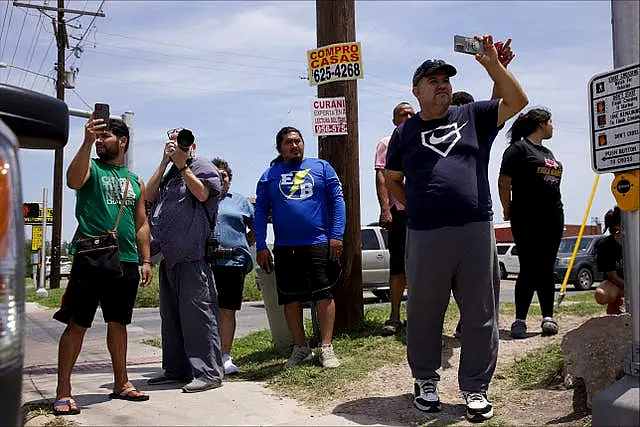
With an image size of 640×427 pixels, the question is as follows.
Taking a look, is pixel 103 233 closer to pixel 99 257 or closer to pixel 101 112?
pixel 99 257

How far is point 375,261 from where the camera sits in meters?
16.5

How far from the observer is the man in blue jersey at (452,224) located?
4270 mm

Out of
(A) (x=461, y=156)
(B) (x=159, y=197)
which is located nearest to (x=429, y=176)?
(A) (x=461, y=156)

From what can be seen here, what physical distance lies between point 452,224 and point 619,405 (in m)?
1.51

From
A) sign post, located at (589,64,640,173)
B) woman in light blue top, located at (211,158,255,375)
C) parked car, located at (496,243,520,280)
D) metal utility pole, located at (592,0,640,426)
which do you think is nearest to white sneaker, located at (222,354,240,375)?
woman in light blue top, located at (211,158,255,375)

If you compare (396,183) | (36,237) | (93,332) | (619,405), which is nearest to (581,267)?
(93,332)

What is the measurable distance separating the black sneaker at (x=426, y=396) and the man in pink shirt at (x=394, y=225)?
1.70 m

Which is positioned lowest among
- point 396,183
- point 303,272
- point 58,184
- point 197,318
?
point 197,318

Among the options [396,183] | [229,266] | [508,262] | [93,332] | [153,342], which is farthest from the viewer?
[508,262]

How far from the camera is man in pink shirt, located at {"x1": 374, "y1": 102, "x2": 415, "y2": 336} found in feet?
20.4

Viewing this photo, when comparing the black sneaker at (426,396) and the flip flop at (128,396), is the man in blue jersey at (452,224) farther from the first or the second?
the flip flop at (128,396)

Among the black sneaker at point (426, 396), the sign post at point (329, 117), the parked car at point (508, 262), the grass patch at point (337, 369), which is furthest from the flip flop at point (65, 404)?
the parked car at point (508, 262)

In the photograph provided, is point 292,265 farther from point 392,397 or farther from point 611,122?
point 611,122

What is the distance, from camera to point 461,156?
4.33 meters
